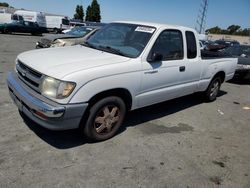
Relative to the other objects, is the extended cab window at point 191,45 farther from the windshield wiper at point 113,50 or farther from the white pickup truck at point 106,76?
the windshield wiper at point 113,50

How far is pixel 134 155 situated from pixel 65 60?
1.73 meters

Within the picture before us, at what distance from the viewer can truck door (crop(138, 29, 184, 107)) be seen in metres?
4.61

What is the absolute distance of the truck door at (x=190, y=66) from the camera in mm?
5540

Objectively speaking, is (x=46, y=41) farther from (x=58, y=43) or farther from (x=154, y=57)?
(x=154, y=57)

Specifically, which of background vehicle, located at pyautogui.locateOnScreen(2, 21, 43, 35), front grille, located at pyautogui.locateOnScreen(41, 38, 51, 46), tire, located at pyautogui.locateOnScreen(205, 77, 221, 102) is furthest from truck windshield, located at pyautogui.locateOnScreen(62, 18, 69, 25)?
tire, located at pyautogui.locateOnScreen(205, 77, 221, 102)

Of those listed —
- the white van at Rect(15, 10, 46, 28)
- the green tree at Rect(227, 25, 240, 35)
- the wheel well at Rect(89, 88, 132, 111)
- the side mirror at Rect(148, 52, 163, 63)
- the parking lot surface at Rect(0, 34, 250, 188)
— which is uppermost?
the green tree at Rect(227, 25, 240, 35)

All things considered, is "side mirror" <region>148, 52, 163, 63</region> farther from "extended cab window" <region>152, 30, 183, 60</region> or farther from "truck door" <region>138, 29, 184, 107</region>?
"extended cab window" <region>152, 30, 183, 60</region>

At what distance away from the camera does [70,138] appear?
430 centimetres

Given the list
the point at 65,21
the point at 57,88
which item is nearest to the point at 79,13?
the point at 65,21

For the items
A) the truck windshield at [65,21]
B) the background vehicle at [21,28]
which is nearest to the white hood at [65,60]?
the background vehicle at [21,28]

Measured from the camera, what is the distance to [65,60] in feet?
13.2

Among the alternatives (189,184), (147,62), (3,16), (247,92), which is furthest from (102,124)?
(3,16)

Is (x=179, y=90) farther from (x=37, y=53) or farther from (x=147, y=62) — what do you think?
(x=37, y=53)

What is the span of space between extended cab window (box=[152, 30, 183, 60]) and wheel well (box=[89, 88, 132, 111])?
0.92 m
